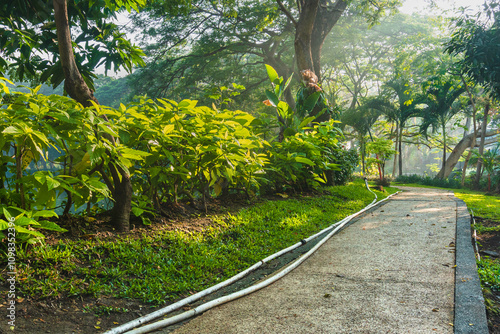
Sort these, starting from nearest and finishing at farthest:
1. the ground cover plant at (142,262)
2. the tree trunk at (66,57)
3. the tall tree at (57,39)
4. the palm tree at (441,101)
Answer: the ground cover plant at (142,262) < the tree trunk at (66,57) < the tall tree at (57,39) < the palm tree at (441,101)

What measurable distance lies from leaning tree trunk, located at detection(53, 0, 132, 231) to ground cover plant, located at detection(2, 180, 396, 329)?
0.19 m

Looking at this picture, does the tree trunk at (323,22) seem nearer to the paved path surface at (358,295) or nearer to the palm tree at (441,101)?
the palm tree at (441,101)

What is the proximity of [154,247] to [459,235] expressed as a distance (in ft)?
10.8

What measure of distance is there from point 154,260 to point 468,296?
220 cm

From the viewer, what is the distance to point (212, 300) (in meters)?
2.15

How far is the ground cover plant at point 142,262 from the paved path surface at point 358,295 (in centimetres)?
39

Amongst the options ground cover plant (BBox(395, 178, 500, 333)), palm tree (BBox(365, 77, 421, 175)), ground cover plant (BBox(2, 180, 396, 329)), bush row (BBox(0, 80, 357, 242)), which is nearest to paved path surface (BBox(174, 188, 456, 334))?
ground cover plant (BBox(395, 178, 500, 333))

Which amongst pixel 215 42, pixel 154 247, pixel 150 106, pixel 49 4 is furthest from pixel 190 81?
pixel 154 247

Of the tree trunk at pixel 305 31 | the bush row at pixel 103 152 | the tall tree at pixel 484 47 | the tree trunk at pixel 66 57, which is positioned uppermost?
the tree trunk at pixel 305 31

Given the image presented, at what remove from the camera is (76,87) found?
2.67 meters

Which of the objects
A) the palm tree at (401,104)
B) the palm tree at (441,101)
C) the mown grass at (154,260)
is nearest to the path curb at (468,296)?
the mown grass at (154,260)

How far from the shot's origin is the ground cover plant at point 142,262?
189cm

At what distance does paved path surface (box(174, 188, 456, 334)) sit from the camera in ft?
6.13

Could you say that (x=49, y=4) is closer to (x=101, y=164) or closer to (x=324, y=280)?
(x=101, y=164)
